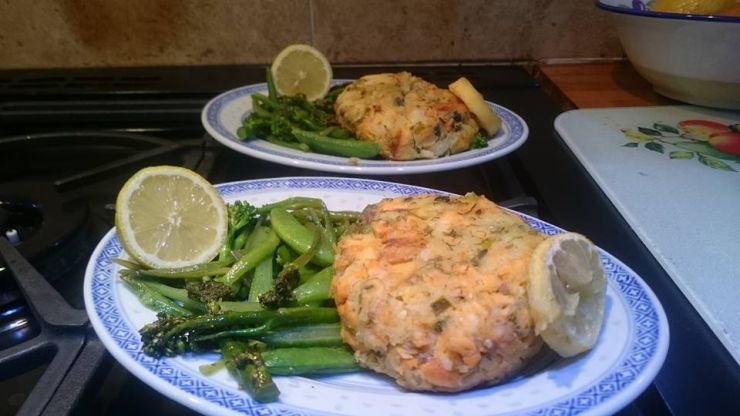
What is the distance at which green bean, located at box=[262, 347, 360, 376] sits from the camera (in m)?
1.02

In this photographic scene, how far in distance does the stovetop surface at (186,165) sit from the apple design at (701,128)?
0.48 m

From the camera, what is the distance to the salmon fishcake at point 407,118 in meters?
1.98

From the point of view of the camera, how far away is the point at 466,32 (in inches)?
107

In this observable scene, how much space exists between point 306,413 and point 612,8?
6.63ft

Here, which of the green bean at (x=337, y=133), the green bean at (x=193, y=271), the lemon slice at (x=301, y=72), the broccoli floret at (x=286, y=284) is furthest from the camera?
the lemon slice at (x=301, y=72)

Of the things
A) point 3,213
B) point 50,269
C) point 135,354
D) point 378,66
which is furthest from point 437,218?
point 378,66

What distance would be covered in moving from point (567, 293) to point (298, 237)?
1.93ft

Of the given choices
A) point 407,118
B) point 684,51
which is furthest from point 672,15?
point 407,118

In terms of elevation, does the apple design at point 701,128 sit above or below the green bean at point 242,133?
below

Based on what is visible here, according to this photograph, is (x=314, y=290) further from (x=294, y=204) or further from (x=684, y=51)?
(x=684, y=51)

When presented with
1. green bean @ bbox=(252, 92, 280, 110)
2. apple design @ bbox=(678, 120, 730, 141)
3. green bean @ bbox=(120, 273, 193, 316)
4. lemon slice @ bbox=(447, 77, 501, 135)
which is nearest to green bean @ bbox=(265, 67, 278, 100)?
green bean @ bbox=(252, 92, 280, 110)

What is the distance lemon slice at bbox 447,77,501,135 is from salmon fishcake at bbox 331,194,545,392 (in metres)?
0.95

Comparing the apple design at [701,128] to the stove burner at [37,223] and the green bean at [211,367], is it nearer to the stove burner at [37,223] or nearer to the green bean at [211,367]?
the green bean at [211,367]

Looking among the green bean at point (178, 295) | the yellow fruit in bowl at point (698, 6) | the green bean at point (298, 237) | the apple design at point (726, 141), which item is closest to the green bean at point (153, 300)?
the green bean at point (178, 295)
